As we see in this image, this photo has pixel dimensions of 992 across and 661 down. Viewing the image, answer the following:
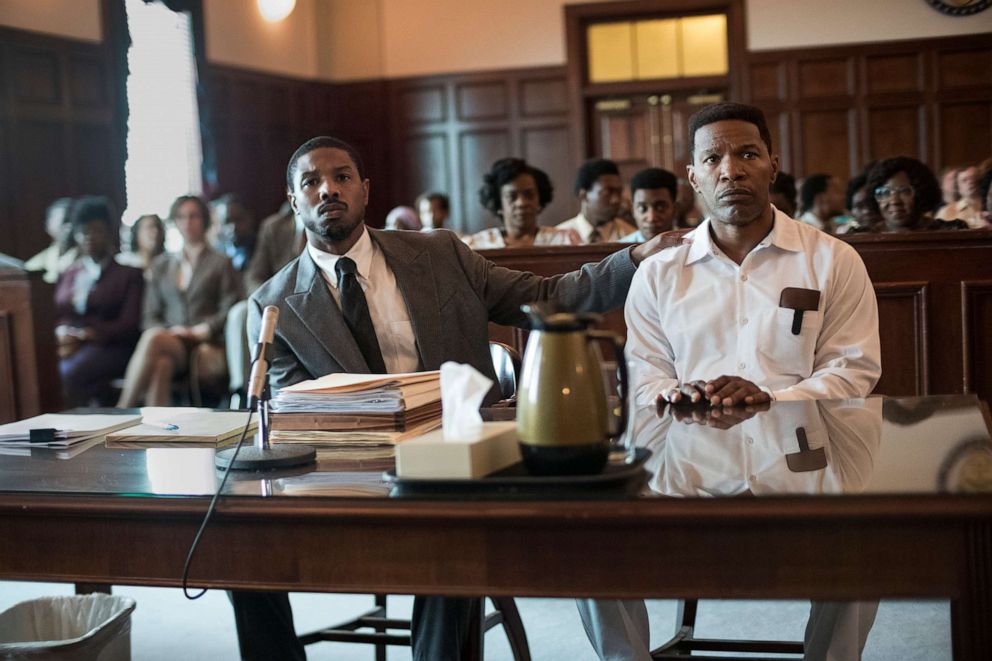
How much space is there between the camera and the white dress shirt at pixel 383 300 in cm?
237

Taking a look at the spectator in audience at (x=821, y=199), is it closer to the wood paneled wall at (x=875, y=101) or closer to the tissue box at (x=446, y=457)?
the wood paneled wall at (x=875, y=101)

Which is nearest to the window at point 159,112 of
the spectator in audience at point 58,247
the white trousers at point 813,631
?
the spectator in audience at point 58,247

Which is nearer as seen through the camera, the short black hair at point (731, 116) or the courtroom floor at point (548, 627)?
the short black hair at point (731, 116)

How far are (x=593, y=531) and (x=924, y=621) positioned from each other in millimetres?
1927

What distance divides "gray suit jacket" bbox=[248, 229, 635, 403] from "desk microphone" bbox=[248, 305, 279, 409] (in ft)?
2.20

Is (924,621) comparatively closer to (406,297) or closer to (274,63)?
(406,297)

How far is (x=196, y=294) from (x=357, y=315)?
3780 millimetres

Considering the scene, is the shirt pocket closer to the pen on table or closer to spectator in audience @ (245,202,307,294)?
the pen on table

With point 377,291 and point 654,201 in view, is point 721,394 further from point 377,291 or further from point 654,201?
point 654,201

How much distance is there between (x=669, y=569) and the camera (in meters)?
1.23

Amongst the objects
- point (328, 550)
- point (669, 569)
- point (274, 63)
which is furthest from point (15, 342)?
point (274, 63)

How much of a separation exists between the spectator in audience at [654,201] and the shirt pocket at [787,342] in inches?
96.2

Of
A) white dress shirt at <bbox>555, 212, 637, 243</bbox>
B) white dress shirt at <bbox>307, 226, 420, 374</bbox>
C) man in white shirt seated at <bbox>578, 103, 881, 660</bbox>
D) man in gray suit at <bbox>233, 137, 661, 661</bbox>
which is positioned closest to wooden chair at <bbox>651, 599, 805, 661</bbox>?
man in white shirt seated at <bbox>578, 103, 881, 660</bbox>

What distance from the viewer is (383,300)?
240 centimetres
